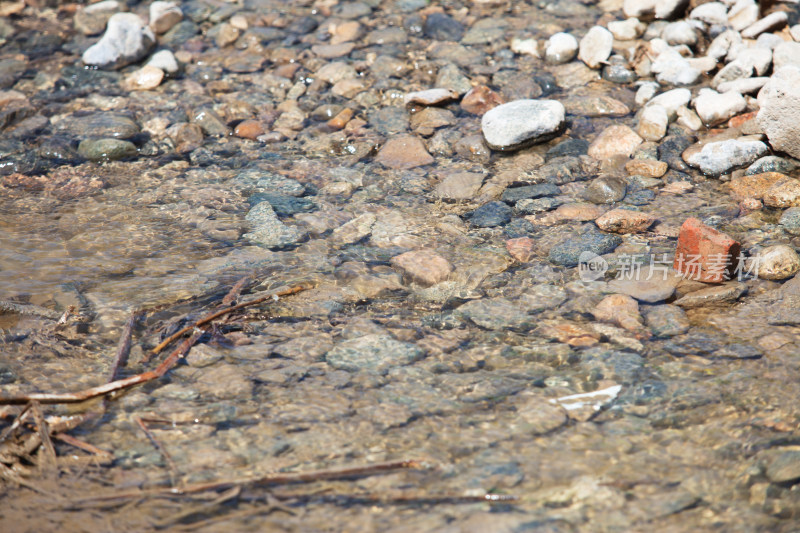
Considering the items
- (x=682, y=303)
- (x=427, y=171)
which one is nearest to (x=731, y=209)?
(x=682, y=303)

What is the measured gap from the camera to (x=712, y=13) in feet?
17.0

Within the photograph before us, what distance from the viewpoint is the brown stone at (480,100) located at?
4.89 meters

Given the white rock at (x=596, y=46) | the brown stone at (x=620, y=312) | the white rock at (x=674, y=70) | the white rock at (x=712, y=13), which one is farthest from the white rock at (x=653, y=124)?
the brown stone at (x=620, y=312)

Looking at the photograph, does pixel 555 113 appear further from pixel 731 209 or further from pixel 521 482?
pixel 521 482

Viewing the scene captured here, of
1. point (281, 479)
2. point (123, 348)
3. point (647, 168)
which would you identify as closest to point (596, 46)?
point (647, 168)

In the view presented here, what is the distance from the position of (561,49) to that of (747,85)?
1414 mm

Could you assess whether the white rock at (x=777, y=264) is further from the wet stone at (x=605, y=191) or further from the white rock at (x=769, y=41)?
the white rock at (x=769, y=41)

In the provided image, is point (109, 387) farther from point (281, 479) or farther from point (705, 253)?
point (705, 253)

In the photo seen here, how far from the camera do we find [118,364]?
2916mm

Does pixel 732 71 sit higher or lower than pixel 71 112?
higher

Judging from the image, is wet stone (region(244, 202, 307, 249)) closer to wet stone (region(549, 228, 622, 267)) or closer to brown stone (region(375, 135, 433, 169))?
brown stone (region(375, 135, 433, 169))

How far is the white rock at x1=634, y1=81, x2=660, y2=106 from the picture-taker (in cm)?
478

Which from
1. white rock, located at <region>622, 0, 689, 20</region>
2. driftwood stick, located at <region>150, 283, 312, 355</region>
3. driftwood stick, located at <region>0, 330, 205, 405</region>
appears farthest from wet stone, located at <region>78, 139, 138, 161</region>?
white rock, located at <region>622, 0, 689, 20</region>

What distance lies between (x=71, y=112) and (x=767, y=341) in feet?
16.5
